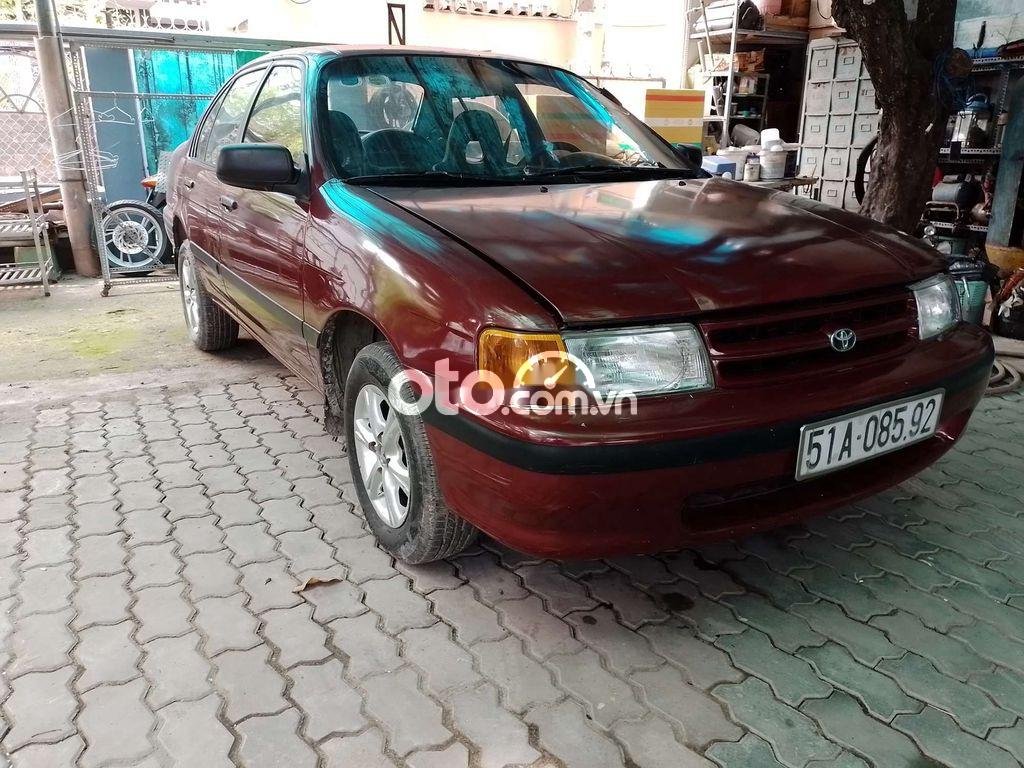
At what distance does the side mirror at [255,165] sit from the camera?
2615 mm

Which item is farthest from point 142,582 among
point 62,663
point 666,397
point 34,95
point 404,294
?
point 34,95

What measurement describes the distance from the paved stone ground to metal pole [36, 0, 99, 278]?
15.5 feet

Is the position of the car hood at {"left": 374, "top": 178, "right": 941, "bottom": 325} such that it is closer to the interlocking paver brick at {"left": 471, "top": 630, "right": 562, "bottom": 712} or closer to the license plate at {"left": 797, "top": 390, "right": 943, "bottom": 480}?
the license plate at {"left": 797, "top": 390, "right": 943, "bottom": 480}

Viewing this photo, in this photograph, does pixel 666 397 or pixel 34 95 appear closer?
pixel 666 397

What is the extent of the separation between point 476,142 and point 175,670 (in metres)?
2.02

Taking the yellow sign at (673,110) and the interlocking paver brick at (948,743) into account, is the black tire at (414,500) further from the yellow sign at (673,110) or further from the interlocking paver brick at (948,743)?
the yellow sign at (673,110)

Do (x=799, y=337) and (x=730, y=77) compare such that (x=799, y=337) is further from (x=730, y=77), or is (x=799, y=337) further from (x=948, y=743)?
(x=730, y=77)

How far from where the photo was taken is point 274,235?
2.94m

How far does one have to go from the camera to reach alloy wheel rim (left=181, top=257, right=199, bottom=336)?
15.0 ft

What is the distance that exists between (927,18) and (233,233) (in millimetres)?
4377

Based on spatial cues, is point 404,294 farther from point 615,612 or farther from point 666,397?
point 615,612

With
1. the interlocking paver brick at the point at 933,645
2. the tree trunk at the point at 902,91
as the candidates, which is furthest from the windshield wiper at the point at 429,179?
the tree trunk at the point at 902,91

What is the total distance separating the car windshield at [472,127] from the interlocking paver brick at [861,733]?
1.88 m

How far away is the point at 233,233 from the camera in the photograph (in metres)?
3.43
